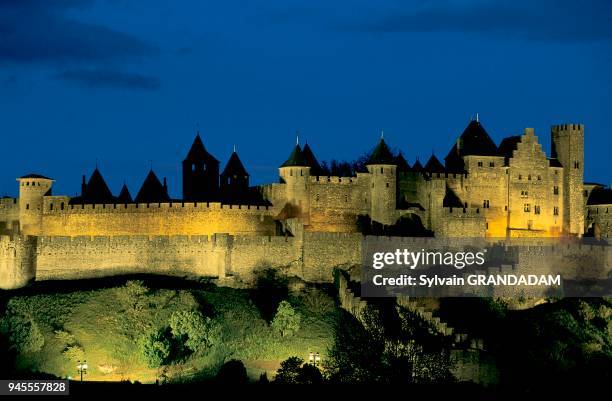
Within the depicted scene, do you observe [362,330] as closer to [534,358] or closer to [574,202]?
[534,358]

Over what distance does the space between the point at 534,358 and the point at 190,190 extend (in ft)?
74.3

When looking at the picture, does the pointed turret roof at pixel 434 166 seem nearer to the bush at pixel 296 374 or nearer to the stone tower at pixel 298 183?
the stone tower at pixel 298 183

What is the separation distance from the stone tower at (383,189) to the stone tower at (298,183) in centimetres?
280

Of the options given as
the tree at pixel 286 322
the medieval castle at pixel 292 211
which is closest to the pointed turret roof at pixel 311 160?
the medieval castle at pixel 292 211

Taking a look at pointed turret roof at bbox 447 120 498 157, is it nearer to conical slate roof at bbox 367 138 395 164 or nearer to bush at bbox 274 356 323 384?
conical slate roof at bbox 367 138 395 164

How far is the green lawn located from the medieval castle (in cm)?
267

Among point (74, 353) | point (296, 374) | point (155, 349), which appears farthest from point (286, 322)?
point (74, 353)

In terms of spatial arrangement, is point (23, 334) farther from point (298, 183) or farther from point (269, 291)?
point (298, 183)

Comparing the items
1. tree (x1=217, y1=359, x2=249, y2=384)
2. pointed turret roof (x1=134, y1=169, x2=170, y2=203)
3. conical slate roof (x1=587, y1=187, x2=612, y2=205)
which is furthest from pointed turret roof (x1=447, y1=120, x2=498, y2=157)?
tree (x1=217, y1=359, x2=249, y2=384)

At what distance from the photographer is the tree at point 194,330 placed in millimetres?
68750

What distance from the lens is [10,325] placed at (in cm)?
7062

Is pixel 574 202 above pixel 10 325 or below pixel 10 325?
above

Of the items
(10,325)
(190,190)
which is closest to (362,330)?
(10,325)

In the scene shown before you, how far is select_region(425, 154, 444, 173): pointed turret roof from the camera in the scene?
3280 inches
